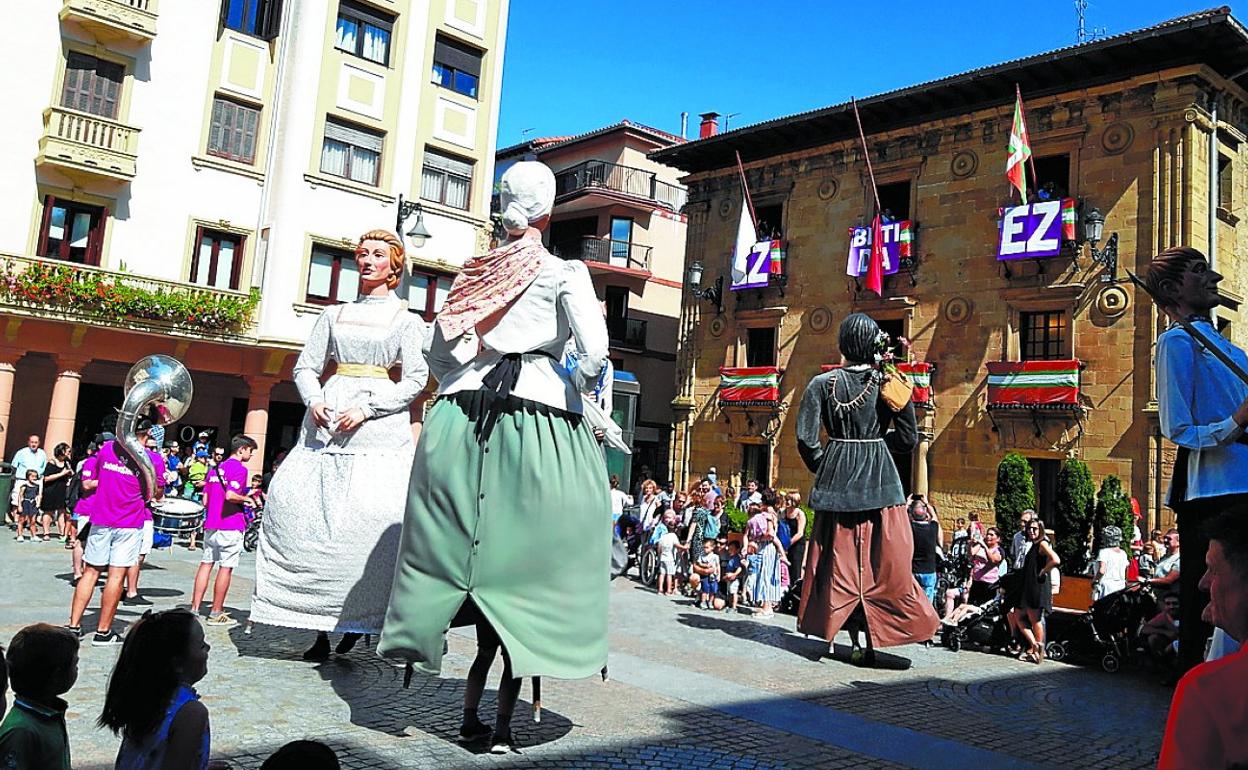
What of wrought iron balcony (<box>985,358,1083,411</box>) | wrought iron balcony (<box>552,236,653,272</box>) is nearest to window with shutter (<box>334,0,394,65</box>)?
wrought iron balcony (<box>552,236,653,272</box>)

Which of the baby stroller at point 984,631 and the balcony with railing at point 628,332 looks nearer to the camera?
the baby stroller at point 984,631

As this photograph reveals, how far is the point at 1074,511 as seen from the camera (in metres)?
17.3

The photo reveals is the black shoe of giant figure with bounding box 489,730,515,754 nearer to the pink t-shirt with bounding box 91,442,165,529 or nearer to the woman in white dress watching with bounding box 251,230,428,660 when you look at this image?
the woman in white dress watching with bounding box 251,230,428,660

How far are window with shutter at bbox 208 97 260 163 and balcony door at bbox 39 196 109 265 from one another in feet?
9.33

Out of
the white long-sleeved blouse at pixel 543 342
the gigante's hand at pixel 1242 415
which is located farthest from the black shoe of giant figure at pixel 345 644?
the gigante's hand at pixel 1242 415

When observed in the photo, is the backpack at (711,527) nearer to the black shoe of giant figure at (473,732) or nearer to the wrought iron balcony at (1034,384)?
the wrought iron balcony at (1034,384)

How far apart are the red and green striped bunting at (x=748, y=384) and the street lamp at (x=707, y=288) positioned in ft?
6.32

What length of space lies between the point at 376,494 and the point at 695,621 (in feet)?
16.4

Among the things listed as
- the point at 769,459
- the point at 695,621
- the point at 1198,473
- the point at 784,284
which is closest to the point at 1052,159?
the point at 784,284

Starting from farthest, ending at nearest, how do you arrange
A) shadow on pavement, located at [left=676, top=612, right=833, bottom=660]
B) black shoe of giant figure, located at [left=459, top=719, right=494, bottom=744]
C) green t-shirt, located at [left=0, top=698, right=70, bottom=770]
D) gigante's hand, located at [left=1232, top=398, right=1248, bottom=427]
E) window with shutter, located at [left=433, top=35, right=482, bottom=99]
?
window with shutter, located at [left=433, top=35, right=482, bottom=99] → shadow on pavement, located at [left=676, top=612, right=833, bottom=660] → black shoe of giant figure, located at [left=459, top=719, right=494, bottom=744] → gigante's hand, located at [left=1232, top=398, right=1248, bottom=427] → green t-shirt, located at [left=0, top=698, right=70, bottom=770]

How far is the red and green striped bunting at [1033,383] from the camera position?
19094 mm

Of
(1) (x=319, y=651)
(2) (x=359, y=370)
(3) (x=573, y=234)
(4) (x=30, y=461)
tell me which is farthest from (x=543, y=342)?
(3) (x=573, y=234)

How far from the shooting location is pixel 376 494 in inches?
214

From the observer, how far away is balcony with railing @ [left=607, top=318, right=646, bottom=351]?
111ft
